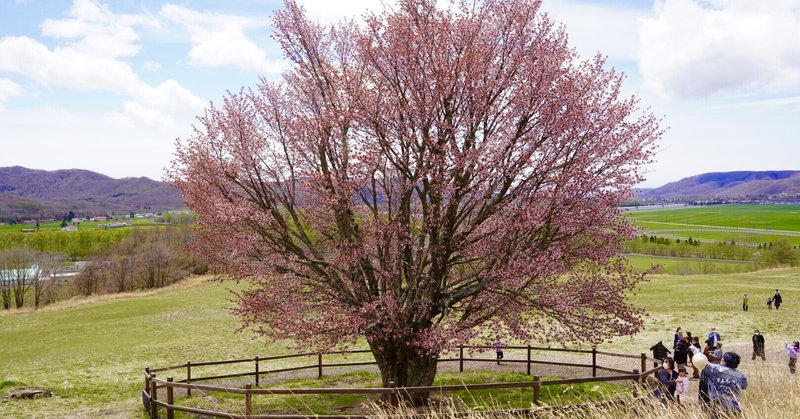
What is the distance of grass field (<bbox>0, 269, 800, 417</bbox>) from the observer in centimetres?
2497

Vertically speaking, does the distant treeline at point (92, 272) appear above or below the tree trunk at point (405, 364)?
below

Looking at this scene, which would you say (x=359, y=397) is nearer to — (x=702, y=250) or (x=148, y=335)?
(x=148, y=335)

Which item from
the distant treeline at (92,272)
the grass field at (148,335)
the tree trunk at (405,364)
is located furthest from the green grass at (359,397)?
the distant treeline at (92,272)

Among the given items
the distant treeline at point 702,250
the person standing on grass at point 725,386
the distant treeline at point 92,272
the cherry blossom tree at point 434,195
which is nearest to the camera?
the person standing on grass at point 725,386

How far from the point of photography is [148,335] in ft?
145

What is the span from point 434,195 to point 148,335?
35.4 meters

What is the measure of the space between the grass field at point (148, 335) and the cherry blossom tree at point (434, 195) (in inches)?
143

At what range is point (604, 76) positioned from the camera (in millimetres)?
17688

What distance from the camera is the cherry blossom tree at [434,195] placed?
16.1 metres

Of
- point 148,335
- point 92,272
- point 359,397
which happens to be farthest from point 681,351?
point 92,272

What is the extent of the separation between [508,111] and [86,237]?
149077mm

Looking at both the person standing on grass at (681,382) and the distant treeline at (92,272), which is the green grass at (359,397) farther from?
the distant treeline at (92,272)

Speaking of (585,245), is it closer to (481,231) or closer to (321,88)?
(481,231)

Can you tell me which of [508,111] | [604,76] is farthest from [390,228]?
[604,76]
